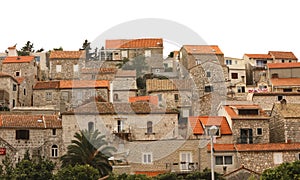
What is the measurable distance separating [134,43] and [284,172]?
51295 mm

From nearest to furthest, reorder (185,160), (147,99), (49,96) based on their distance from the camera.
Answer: (185,160) → (147,99) → (49,96)

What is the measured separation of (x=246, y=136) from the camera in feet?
182

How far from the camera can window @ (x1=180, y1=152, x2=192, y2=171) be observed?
5191cm

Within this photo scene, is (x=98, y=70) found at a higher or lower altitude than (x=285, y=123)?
higher

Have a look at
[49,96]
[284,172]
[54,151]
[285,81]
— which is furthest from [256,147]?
[49,96]

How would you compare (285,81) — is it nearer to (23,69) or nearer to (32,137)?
(23,69)

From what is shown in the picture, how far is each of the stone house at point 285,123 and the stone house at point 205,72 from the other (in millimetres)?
11226

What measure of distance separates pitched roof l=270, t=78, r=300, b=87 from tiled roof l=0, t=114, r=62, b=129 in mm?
32231

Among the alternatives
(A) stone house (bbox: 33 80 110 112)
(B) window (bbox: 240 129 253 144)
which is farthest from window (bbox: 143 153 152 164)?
(A) stone house (bbox: 33 80 110 112)

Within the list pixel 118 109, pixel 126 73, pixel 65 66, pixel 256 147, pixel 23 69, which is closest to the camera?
pixel 256 147

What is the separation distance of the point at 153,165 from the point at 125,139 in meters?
5.25

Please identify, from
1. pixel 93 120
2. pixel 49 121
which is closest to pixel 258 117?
pixel 93 120

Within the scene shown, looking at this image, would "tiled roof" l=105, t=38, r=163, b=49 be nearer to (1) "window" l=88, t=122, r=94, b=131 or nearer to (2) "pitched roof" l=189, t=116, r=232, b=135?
(2) "pitched roof" l=189, t=116, r=232, b=135

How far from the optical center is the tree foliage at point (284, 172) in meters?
43.2
